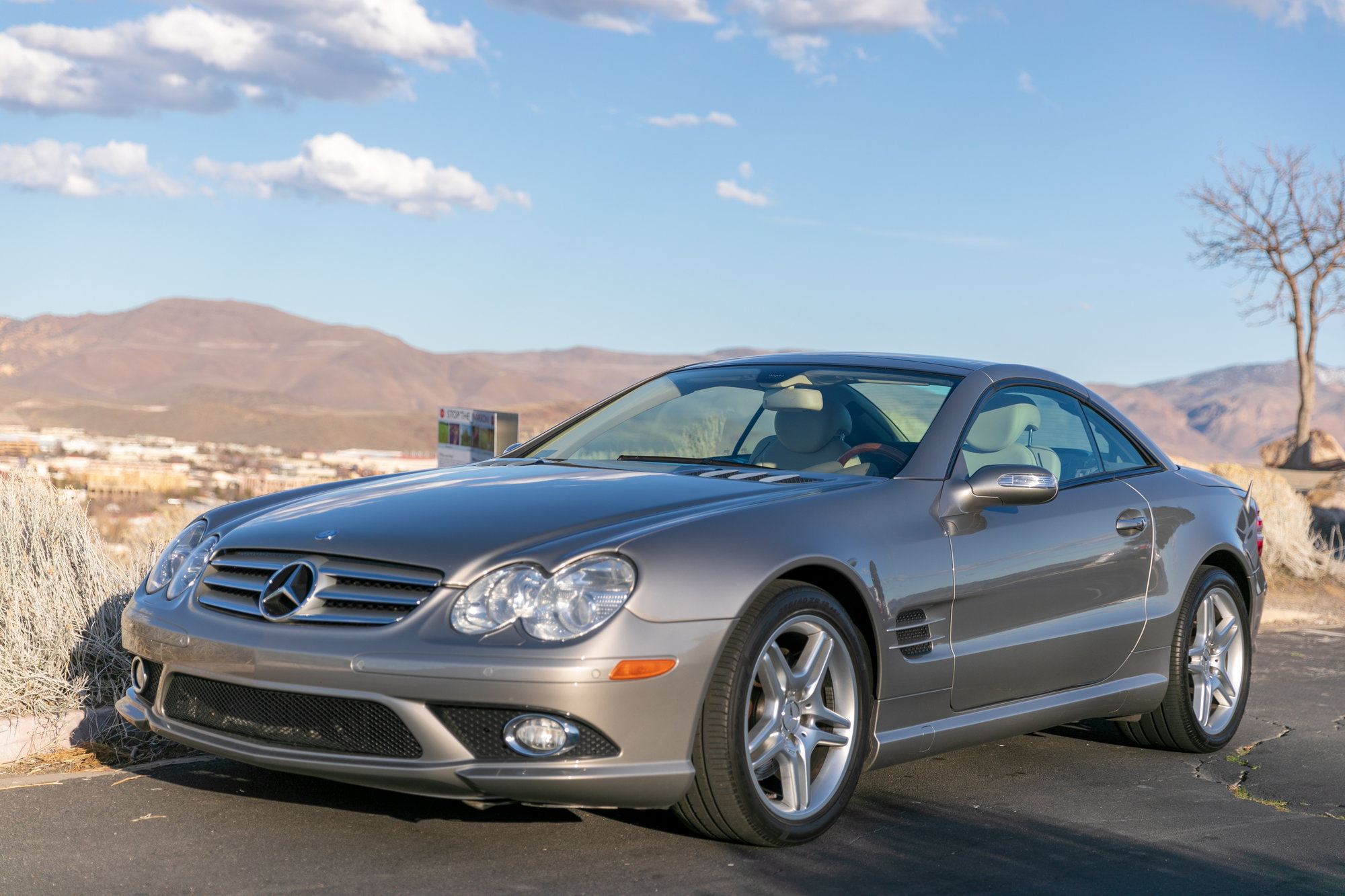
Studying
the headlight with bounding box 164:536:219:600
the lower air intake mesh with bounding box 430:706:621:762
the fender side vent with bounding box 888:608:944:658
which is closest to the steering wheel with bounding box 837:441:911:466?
the fender side vent with bounding box 888:608:944:658

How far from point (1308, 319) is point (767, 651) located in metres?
21.0

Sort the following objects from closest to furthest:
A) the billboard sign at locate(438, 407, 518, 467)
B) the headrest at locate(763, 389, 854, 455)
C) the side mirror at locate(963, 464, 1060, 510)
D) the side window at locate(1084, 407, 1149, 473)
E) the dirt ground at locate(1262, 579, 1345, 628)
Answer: the side mirror at locate(963, 464, 1060, 510)
the headrest at locate(763, 389, 854, 455)
the side window at locate(1084, 407, 1149, 473)
the billboard sign at locate(438, 407, 518, 467)
the dirt ground at locate(1262, 579, 1345, 628)

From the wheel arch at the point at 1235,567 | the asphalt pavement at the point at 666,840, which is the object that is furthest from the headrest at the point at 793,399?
the wheel arch at the point at 1235,567

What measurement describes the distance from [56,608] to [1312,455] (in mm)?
21494

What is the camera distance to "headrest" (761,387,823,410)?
5141 mm

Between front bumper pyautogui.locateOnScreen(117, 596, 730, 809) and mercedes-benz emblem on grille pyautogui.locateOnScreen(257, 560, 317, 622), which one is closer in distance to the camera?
front bumper pyautogui.locateOnScreen(117, 596, 730, 809)

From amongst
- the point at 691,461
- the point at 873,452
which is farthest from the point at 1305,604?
the point at 691,461

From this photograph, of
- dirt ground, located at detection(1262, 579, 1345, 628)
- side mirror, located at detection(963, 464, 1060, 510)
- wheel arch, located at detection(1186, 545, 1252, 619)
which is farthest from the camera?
dirt ground, located at detection(1262, 579, 1345, 628)

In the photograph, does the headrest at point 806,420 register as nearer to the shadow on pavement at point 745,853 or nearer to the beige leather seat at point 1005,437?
the beige leather seat at point 1005,437

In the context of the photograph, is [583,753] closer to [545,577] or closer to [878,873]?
[545,577]

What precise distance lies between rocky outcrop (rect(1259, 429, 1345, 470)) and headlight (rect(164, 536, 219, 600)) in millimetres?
21150

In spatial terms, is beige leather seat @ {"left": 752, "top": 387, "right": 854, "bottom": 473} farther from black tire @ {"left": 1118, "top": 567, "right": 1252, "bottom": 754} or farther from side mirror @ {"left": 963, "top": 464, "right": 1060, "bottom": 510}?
black tire @ {"left": 1118, "top": 567, "right": 1252, "bottom": 754}

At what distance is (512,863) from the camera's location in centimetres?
383

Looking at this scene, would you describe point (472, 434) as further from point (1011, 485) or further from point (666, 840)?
point (666, 840)
